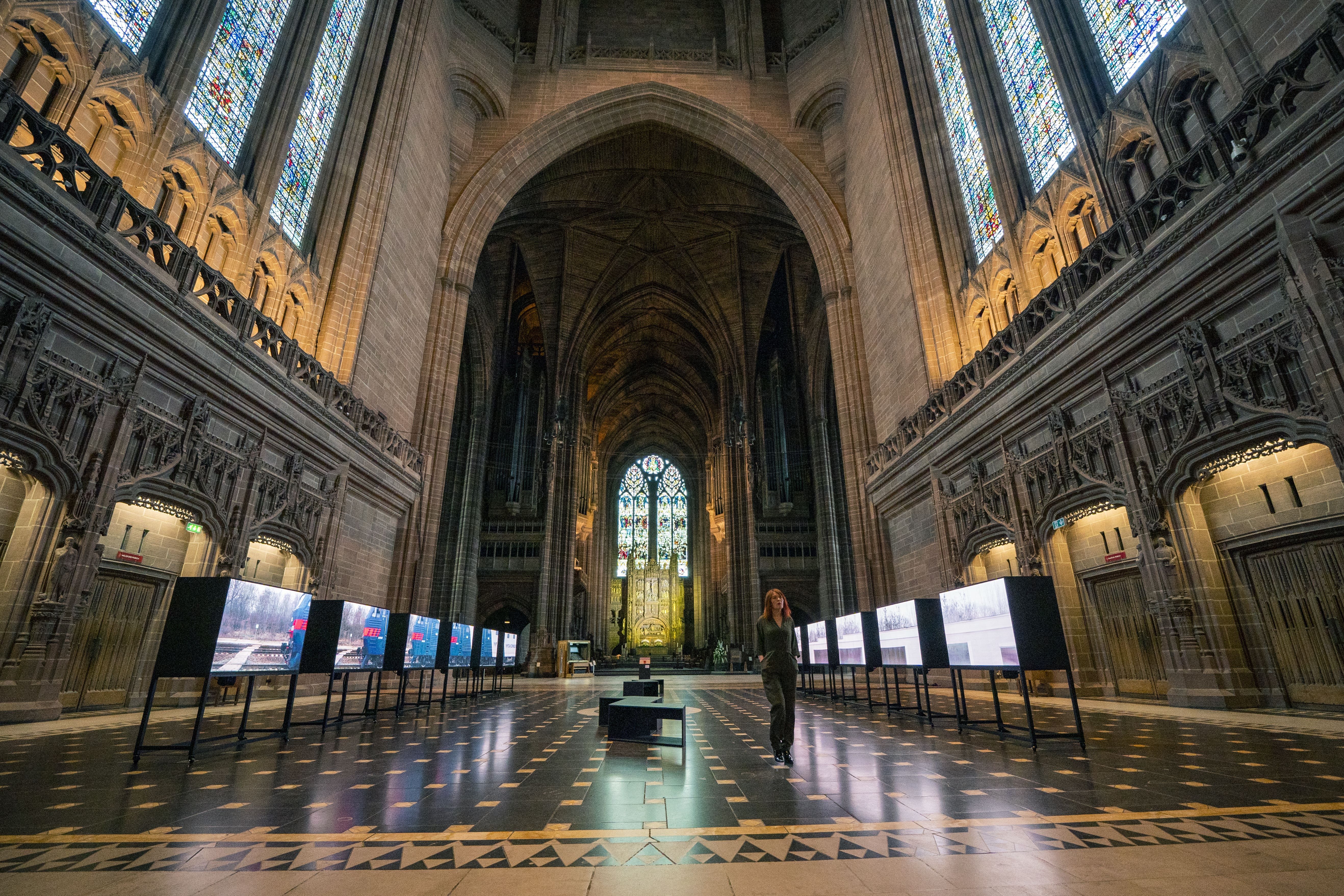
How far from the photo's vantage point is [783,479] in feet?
96.7

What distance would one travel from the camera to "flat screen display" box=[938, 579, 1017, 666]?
5.76 metres

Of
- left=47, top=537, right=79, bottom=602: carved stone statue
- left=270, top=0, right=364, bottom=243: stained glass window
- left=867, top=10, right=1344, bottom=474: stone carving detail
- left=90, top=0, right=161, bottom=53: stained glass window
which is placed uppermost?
left=270, top=0, right=364, bottom=243: stained glass window

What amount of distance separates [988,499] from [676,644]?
32266mm

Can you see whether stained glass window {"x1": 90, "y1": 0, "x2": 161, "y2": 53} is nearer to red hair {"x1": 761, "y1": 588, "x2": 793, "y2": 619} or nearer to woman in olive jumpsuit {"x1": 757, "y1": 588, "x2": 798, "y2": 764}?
red hair {"x1": 761, "y1": 588, "x2": 793, "y2": 619}

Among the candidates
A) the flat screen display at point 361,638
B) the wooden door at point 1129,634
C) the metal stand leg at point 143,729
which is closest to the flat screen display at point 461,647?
the flat screen display at point 361,638

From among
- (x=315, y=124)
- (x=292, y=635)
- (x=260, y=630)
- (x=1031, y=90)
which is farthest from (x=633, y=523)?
(x=260, y=630)

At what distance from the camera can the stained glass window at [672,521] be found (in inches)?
1676

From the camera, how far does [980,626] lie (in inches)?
245

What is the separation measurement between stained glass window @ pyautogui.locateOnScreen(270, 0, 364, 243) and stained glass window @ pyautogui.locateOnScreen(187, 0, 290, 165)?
2.67 ft

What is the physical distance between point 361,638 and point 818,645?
25.6 ft

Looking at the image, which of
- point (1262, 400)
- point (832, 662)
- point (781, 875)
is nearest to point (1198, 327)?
point (1262, 400)

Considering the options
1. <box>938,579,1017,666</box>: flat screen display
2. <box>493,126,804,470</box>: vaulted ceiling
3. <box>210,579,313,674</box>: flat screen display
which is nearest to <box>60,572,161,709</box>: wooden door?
<box>210,579,313,674</box>: flat screen display

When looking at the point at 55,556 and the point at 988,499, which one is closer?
the point at 55,556

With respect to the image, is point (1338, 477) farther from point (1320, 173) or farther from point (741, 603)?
point (741, 603)
